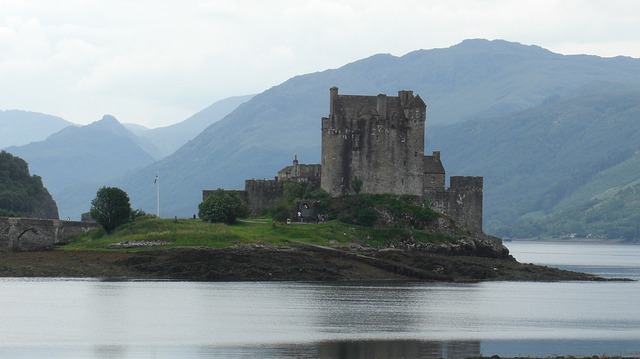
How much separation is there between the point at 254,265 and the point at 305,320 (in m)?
28.6

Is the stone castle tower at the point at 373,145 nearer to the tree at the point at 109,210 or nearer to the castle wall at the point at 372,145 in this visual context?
the castle wall at the point at 372,145

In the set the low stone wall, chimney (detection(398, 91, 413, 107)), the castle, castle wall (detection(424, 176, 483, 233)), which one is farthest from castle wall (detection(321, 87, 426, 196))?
the low stone wall

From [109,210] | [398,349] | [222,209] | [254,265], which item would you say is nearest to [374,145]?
[222,209]

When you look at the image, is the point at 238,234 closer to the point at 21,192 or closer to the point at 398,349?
the point at 398,349

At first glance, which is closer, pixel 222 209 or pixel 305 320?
pixel 305 320

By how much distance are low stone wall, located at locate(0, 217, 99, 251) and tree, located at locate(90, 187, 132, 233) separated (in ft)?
10.5

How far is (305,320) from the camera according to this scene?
221ft

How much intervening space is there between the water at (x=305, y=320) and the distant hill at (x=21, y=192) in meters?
55.7

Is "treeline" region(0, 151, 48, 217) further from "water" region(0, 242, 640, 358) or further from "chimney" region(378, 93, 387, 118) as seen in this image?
"water" region(0, 242, 640, 358)

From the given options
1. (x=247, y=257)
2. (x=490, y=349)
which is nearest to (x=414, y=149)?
(x=247, y=257)

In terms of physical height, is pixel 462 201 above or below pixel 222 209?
above

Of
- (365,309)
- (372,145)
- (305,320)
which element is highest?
(372,145)

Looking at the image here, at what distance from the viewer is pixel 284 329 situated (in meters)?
63.0

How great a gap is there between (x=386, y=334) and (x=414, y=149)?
55.9 metres
